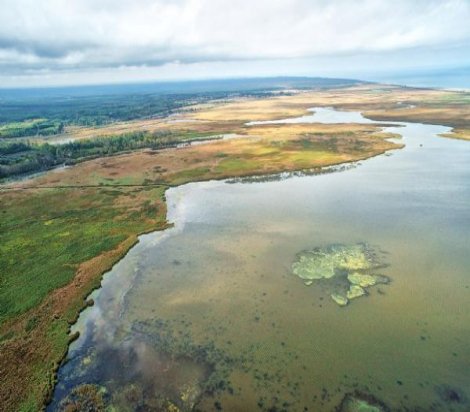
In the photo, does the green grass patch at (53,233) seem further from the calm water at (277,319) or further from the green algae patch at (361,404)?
the green algae patch at (361,404)

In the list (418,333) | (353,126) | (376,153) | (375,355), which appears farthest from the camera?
(353,126)

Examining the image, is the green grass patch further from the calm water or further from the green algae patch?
the green algae patch

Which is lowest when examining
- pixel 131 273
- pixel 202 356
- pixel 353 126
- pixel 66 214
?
pixel 353 126

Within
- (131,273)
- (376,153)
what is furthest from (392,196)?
(131,273)

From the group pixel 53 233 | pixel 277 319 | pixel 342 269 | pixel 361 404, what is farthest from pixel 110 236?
pixel 361 404

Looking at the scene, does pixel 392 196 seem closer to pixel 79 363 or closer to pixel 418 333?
pixel 418 333

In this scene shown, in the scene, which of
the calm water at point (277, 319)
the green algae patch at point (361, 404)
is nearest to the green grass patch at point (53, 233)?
the calm water at point (277, 319)
